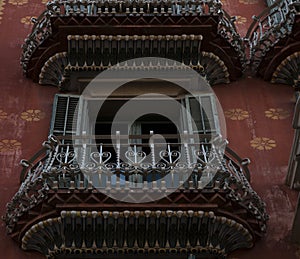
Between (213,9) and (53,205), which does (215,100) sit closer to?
(213,9)

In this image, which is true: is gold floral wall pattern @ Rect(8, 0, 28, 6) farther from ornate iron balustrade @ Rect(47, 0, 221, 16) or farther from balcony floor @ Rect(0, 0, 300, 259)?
ornate iron balustrade @ Rect(47, 0, 221, 16)

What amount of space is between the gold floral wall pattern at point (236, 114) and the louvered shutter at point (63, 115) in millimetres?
2143

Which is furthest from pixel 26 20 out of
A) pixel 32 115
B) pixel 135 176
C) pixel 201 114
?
pixel 135 176

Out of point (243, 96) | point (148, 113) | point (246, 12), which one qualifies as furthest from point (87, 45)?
point (246, 12)

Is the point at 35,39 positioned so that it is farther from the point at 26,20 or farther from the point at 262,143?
the point at 262,143

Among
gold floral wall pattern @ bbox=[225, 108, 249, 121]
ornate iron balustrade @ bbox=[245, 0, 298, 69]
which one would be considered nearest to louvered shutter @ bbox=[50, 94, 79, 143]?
gold floral wall pattern @ bbox=[225, 108, 249, 121]

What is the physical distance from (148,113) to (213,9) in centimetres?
182

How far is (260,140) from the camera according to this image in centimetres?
1228

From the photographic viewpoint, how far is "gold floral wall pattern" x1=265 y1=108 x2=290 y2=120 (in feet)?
41.9

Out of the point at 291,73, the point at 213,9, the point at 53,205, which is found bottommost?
the point at 53,205

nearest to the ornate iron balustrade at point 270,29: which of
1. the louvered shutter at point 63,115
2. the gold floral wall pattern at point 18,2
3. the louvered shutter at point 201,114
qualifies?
the louvered shutter at point 201,114

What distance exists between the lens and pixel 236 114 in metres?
12.9

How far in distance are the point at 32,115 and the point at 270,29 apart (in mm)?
3743

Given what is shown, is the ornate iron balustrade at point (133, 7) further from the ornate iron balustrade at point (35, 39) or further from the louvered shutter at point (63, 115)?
the louvered shutter at point (63, 115)
